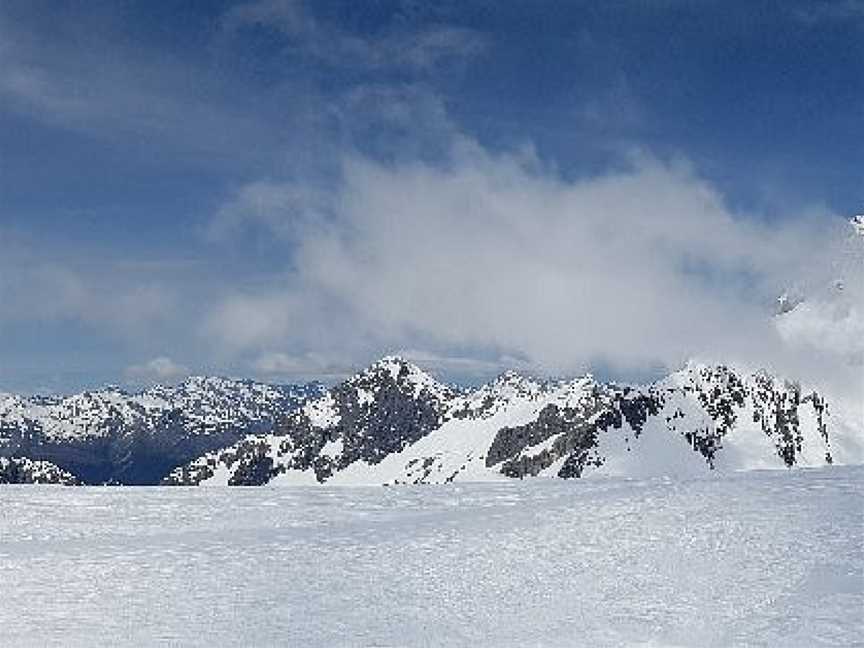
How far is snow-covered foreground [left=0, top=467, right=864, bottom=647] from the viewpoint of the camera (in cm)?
1445

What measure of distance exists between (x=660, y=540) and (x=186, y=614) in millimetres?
10761

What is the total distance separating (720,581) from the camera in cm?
1736

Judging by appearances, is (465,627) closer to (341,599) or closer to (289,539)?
(341,599)

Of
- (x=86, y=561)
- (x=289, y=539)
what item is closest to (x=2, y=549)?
(x=86, y=561)

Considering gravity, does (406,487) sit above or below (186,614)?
above

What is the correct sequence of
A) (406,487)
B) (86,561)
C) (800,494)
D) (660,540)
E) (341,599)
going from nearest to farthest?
(341,599)
(86,561)
(660,540)
(800,494)
(406,487)

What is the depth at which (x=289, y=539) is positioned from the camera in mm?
21844

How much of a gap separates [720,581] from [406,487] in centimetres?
1612

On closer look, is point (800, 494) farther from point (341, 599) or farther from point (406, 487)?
point (341, 599)

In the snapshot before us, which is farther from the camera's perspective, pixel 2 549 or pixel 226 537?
pixel 226 537

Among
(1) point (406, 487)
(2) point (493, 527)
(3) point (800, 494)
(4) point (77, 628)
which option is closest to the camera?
(4) point (77, 628)

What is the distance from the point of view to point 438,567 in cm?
1888

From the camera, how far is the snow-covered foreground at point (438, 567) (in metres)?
14.5

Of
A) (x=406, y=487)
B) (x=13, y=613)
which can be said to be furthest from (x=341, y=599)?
(x=406, y=487)
